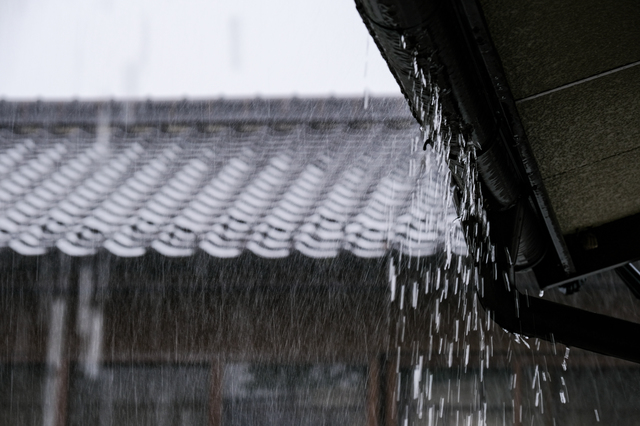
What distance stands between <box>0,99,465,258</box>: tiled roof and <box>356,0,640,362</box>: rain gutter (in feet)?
5.86

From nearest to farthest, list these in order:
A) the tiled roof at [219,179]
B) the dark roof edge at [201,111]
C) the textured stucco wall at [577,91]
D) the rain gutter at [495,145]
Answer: the rain gutter at [495,145] → the textured stucco wall at [577,91] → the tiled roof at [219,179] → the dark roof edge at [201,111]

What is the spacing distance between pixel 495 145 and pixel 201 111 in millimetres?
3660

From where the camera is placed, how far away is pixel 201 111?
4.86m

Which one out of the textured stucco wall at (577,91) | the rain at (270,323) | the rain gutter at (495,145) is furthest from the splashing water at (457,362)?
the textured stucco wall at (577,91)

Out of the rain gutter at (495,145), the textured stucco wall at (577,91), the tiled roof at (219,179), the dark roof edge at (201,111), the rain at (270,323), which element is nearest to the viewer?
the rain gutter at (495,145)

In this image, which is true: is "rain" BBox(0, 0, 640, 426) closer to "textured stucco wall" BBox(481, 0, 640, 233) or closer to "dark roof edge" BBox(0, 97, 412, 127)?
"dark roof edge" BBox(0, 97, 412, 127)

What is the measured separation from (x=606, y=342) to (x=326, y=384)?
234 cm

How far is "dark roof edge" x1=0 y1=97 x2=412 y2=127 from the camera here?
16.0 ft

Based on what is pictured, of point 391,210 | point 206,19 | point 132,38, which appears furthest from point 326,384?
point 206,19

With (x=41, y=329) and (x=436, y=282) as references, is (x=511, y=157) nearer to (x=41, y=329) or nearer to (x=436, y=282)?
(x=436, y=282)

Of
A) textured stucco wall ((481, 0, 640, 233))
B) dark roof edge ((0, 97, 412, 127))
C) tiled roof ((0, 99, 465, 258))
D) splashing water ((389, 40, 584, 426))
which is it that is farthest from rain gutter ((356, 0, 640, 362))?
dark roof edge ((0, 97, 412, 127))

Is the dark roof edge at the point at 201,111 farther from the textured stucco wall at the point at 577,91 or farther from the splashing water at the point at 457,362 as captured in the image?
the textured stucco wall at the point at 577,91

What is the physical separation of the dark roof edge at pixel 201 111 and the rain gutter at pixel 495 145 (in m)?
2.85

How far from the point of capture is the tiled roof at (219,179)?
3887 mm
